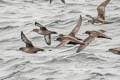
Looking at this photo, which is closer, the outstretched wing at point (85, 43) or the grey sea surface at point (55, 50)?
the grey sea surface at point (55, 50)

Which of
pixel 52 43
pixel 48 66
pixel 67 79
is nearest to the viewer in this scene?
pixel 67 79

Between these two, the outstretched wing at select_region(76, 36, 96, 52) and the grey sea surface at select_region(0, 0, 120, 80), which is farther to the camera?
the outstretched wing at select_region(76, 36, 96, 52)

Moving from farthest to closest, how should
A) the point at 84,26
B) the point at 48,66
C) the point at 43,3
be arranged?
the point at 43,3
the point at 84,26
the point at 48,66

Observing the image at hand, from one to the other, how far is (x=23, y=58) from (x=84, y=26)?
4639 mm

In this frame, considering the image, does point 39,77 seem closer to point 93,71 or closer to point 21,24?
point 93,71

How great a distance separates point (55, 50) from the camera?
51.4 feet

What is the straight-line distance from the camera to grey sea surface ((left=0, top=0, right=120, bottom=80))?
13.1m

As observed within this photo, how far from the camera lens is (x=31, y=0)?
25.2 metres

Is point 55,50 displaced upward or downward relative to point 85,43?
downward

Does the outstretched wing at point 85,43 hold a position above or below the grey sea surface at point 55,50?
above

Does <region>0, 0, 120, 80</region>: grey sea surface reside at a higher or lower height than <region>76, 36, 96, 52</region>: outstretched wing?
lower

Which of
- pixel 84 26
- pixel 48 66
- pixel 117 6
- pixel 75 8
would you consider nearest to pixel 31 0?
pixel 75 8

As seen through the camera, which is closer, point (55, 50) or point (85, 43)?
point (85, 43)

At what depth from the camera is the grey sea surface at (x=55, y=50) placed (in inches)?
515
